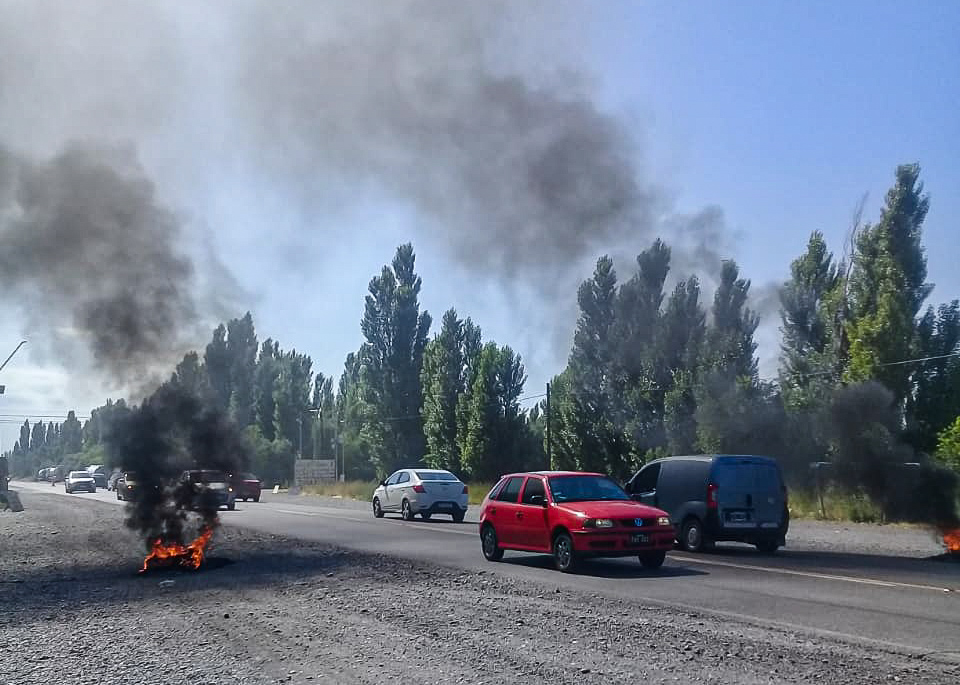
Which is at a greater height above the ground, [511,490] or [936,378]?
[936,378]

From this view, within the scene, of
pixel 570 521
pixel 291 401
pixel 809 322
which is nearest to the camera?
pixel 570 521

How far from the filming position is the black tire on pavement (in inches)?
587

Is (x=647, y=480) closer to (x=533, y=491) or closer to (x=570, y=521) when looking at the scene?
(x=533, y=491)

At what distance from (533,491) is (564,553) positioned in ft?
5.17

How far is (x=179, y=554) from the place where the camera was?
16.7 meters

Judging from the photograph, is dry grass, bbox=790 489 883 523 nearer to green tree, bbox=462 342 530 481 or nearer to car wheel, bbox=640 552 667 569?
car wheel, bbox=640 552 667 569

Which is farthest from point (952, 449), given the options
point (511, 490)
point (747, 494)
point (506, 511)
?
point (506, 511)

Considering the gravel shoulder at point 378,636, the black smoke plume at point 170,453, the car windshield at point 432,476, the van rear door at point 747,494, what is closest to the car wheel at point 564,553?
the gravel shoulder at point 378,636

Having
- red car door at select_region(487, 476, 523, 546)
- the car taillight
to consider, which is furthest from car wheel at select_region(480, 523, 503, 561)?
the car taillight

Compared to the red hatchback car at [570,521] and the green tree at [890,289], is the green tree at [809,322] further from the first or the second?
the red hatchback car at [570,521]

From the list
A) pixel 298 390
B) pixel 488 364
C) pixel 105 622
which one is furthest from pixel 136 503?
pixel 298 390

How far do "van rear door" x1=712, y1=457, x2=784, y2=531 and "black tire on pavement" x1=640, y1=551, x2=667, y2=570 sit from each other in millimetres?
2984

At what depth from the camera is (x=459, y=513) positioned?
28.9m

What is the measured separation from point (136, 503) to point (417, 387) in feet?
144
